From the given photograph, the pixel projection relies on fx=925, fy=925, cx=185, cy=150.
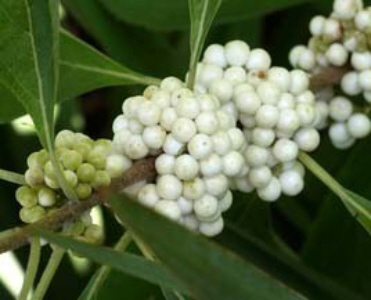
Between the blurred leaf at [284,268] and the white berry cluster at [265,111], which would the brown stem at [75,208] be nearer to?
the white berry cluster at [265,111]

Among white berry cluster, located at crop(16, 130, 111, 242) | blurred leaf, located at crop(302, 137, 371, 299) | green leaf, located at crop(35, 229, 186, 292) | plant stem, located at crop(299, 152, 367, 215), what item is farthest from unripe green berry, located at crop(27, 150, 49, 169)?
blurred leaf, located at crop(302, 137, 371, 299)

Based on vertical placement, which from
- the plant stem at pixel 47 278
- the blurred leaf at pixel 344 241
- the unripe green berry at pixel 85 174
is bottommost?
the blurred leaf at pixel 344 241

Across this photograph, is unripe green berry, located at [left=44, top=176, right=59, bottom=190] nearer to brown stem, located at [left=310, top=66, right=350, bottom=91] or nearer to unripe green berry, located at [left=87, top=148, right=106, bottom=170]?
unripe green berry, located at [left=87, top=148, right=106, bottom=170]

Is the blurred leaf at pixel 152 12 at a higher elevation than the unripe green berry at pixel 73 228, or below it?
higher

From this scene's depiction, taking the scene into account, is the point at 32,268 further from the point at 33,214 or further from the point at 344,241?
the point at 344,241

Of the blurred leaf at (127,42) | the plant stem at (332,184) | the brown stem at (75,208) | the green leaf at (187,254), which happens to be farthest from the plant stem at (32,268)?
the blurred leaf at (127,42)

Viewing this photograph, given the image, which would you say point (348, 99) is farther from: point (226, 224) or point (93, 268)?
point (93, 268)

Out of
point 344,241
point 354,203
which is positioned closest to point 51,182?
point 354,203

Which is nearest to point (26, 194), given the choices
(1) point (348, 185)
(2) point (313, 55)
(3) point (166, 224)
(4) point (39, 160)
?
(4) point (39, 160)
